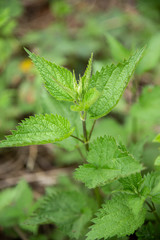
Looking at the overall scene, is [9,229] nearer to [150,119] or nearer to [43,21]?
[150,119]

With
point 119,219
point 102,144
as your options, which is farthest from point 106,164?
point 119,219

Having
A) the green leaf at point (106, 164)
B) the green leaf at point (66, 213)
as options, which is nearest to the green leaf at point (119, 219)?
the green leaf at point (106, 164)

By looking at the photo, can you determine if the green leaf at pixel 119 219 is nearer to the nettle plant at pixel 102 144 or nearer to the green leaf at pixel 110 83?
the nettle plant at pixel 102 144

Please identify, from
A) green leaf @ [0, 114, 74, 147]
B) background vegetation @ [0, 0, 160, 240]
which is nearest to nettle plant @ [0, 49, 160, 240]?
green leaf @ [0, 114, 74, 147]

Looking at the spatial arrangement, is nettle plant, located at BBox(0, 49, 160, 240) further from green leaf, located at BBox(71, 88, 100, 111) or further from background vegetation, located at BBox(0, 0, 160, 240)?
background vegetation, located at BBox(0, 0, 160, 240)

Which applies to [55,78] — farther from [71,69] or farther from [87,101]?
[71,69]

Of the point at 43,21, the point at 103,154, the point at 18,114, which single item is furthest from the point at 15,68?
the point at 103,154

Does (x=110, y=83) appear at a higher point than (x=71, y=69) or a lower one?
lower
